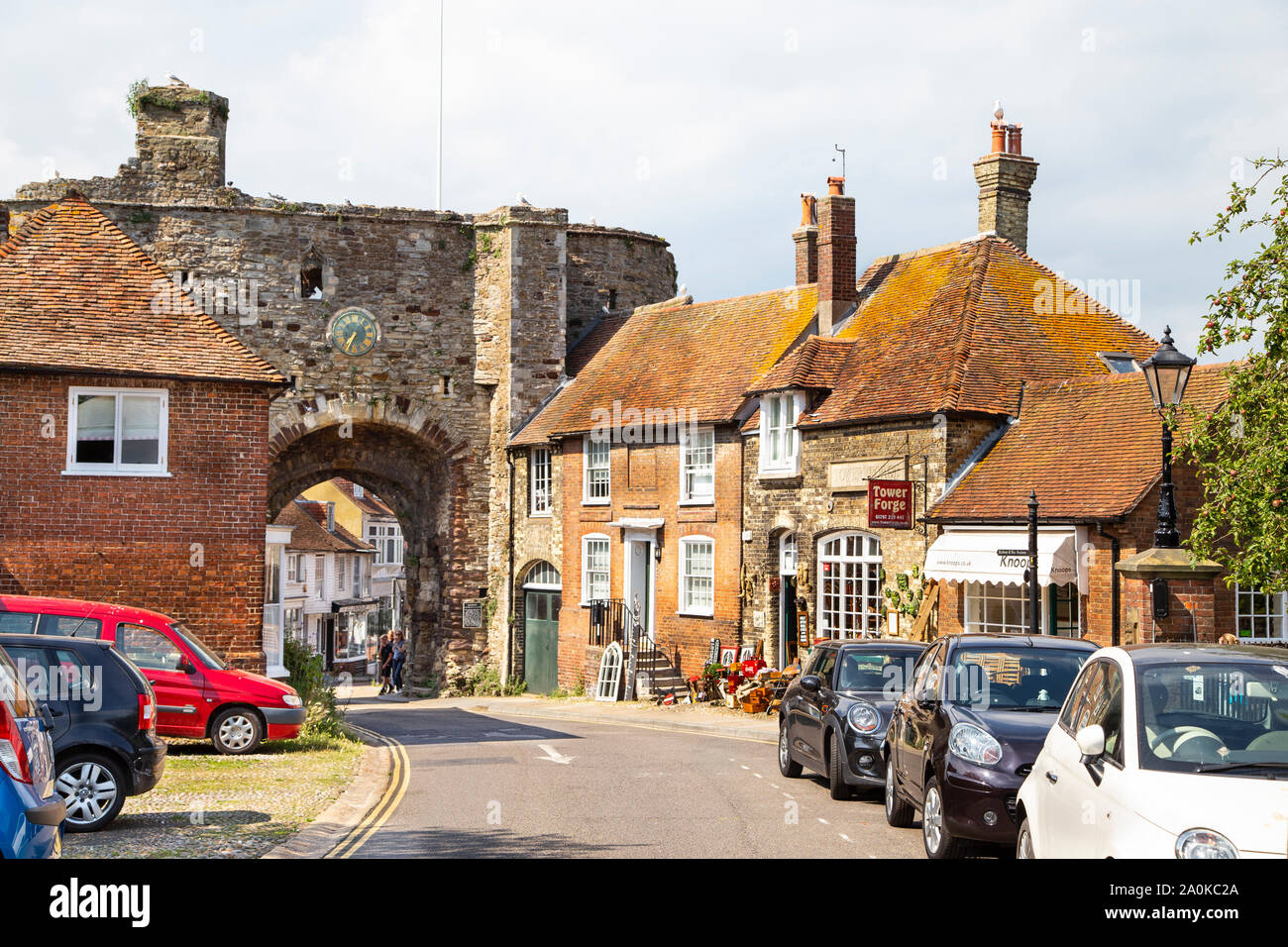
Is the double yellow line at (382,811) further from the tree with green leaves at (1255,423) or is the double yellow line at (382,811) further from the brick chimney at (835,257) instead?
the brick chimney at (835,257)

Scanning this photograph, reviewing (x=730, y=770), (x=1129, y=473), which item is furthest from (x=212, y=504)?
(x=1129, y=473)

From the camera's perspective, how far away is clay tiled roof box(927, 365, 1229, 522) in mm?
21516

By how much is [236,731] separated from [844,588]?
13591mm

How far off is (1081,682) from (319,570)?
5760 centimetres

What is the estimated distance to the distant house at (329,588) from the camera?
58.9 meters

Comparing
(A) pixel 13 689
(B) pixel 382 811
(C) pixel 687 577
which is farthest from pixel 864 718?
(C) pixel 687 577

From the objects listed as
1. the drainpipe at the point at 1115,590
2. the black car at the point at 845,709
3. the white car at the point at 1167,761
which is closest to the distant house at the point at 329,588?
the drainpipe at the point at 1115,590

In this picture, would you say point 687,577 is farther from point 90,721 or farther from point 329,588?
point 329,588

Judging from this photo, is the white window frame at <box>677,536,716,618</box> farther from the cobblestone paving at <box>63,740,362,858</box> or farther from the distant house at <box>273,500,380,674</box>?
the distant house at <box>273,500,380,674</box>

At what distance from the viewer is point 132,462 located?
69.6ft

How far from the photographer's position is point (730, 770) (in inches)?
687

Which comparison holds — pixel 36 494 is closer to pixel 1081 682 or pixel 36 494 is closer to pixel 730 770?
pixel 730 770

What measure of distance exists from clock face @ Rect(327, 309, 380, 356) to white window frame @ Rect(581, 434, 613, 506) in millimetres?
6953

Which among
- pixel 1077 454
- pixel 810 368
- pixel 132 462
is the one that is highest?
pixel 810 368
